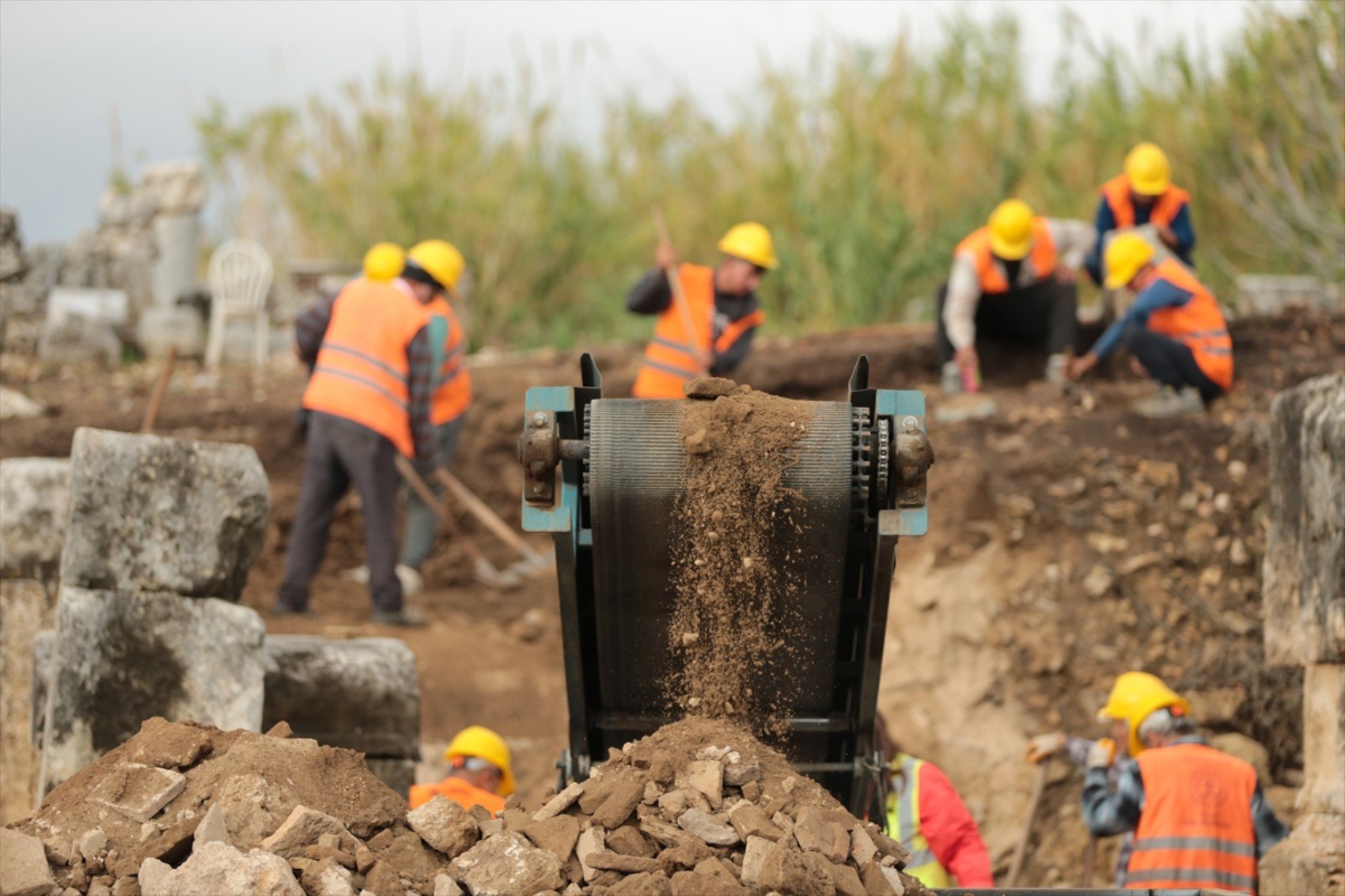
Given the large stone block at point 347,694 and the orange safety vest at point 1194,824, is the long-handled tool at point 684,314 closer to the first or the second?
the large stone block at point 347,694

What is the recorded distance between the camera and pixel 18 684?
5.16 m

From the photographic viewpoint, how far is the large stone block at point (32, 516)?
511 centimetres

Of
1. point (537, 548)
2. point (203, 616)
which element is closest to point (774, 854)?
point (203, 616)

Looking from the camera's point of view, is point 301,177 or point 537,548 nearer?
point 537,548

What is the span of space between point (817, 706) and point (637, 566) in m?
0.67

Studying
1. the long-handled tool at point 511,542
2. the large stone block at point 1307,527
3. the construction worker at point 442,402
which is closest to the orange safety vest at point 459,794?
the construction worker at point 442,402

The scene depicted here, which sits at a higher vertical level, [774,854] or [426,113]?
[426,113]

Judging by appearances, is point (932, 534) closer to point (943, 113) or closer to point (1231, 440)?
point (1231, 440)

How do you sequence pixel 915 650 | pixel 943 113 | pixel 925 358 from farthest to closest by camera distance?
pixel 943 113
pixel 925 358
pixel 915 650

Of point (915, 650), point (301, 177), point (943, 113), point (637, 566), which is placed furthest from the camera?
point (301, 177)

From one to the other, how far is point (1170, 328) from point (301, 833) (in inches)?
241

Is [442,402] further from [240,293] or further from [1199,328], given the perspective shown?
[240,293]

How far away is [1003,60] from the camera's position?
13.5 m

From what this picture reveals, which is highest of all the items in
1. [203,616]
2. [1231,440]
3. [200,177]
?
[200,177]
